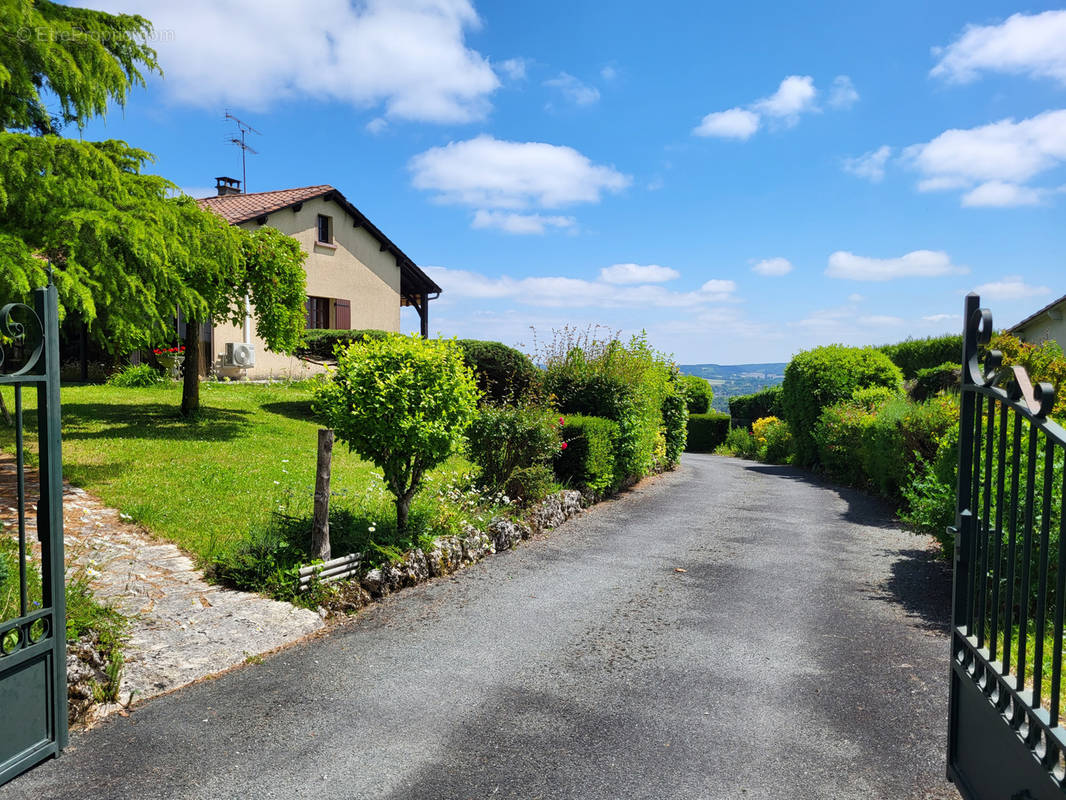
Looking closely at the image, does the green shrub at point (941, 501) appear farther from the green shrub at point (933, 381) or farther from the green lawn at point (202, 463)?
the green shrub at point (933, 381)

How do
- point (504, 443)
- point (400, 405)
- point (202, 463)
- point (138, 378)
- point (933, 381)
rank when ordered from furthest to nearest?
point (933, 381), point (138, 378), point (202, 463), point (504, 443), point (400, 405)

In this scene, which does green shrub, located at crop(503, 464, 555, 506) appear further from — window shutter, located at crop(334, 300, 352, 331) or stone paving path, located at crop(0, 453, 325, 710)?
window shutter, located at crop(334, 300, 352, 331)

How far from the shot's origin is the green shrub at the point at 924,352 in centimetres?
2378

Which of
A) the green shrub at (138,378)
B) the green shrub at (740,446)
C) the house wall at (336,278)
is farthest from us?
the green shrub at (740,446)

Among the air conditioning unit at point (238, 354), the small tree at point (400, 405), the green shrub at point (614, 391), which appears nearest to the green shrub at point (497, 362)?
the green shrub at point (614, 391)

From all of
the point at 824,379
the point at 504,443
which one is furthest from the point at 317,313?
the point at 504,443

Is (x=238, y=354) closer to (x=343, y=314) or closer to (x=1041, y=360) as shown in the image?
(x=343, y=314)

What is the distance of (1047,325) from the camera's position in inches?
935

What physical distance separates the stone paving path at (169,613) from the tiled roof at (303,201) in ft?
50.7

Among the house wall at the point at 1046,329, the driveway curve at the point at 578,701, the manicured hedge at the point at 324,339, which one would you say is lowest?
the driveway curve at the point at 578,701

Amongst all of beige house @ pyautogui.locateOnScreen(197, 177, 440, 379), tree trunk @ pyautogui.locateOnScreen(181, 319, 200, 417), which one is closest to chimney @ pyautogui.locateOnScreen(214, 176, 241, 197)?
beige house @ pyautogui.locateOnScreen(197, 177, 440, 379)

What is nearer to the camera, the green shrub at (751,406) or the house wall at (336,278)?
the house wall at (336,278)

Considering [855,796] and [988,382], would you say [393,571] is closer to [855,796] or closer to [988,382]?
[855,796]

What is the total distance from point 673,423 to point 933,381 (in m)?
9.84
